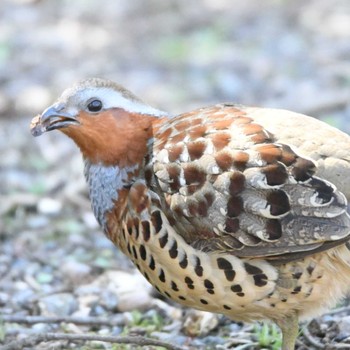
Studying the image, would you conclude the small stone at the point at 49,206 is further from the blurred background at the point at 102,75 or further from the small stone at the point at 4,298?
the small stone at the point at 4,298

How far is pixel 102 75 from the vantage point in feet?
36.4

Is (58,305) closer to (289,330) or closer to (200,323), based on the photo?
(200,323)

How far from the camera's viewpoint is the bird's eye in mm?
5479

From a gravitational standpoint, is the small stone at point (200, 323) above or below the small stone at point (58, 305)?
below

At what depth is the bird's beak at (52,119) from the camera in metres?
5.40

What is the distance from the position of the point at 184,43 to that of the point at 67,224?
4.34 meters

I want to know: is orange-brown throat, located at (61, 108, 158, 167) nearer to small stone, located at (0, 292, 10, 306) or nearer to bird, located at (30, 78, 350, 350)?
bird, located at (30, 78, 350, 350)

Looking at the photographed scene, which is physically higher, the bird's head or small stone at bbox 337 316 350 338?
the bird's head

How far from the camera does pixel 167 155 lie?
5270 mm

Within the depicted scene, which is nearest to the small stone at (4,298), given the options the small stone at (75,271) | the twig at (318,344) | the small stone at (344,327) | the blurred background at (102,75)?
the blurred background at (102,75)

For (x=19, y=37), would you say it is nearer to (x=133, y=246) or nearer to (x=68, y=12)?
(x=68, y=12)

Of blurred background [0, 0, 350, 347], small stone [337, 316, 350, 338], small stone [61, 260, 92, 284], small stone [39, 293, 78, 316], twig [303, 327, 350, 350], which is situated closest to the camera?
twig [303, 327, 350, 350]

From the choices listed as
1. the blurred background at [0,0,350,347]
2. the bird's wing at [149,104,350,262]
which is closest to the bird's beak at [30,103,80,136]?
the bird's wing at [149,104,350,262]

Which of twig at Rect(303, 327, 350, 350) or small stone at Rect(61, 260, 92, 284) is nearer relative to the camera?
twig at Rect(303, 327, 350, 350)
